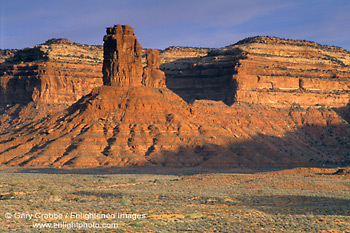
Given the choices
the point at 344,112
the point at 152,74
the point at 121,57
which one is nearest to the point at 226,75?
the point at 152,74

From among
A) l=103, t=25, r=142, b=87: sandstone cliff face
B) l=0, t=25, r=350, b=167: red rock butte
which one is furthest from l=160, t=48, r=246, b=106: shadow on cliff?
l=103, t=25, r=142, b=87: sandstone cliff face

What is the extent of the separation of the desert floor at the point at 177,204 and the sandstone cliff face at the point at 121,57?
29.1m

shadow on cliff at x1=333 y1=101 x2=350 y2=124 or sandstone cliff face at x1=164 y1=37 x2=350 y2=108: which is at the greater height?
sandstone cliff face at x1=164 y1=37 x2=350 y2=108

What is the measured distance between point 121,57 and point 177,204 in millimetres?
54280

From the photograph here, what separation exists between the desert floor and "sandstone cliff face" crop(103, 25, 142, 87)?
2908 cm

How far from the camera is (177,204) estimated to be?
132 ft

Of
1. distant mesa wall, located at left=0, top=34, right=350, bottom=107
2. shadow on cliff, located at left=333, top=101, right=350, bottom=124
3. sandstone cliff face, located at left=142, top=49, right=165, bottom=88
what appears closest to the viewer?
sandstone cliff face, located at left=142, top=49, right=165, bottom=88

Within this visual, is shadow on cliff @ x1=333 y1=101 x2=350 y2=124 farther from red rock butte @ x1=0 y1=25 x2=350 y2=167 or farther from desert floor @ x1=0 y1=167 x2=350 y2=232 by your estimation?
desert floor @ x1=0 y1=167 x2=350 y2=232

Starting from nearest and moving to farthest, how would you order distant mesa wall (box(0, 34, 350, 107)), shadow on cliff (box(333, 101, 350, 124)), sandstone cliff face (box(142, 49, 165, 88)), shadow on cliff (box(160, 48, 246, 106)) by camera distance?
sandstone cliff face (box(142, 49, 165, 88)), distant mesa wall (box(0, 34, 350, 107)), shadow on cliff (box(160, 48, 246, 106)), shadow on cliff (box(333, 101, 350, 124))

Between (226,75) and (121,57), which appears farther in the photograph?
(226,75)

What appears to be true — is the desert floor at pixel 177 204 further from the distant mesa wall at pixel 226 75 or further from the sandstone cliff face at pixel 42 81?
the sandstone cliff face at pixel 42 81

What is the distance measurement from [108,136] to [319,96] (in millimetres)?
58977

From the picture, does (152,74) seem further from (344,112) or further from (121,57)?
(344,112)

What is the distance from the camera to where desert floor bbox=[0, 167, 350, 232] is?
31.2 meters
